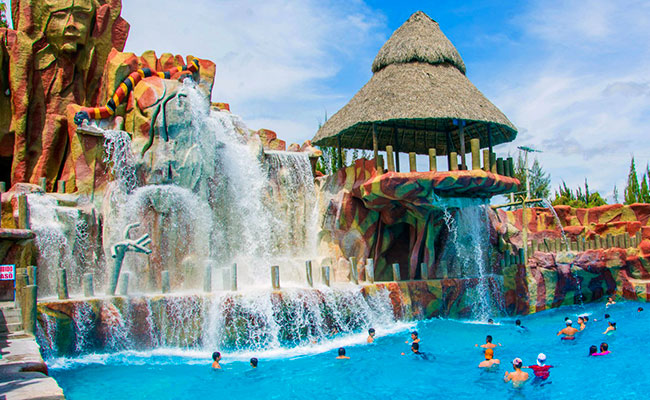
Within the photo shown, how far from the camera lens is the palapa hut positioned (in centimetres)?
1538

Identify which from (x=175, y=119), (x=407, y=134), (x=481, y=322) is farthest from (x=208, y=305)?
(x=407, y=134)

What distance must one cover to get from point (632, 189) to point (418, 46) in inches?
1036

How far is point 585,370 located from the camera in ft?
34.6

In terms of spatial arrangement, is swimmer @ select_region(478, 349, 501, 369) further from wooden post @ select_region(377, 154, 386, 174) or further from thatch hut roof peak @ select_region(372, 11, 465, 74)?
thatch hut roof peak @ select_region(372, 11, 465, 74)

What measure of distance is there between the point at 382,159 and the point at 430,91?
8.15 feet

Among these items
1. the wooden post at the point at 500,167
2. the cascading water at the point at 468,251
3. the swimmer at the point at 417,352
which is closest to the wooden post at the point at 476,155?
the wooden post at the point at 500,167

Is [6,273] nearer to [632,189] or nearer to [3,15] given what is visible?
[3,15]

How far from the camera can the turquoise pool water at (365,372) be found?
29.9 feet

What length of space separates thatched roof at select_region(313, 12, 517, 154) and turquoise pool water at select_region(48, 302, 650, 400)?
597 centimetres

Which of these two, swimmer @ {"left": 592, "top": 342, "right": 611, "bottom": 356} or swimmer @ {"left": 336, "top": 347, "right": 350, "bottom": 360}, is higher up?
swimmer @ {"left": 336, "top": 347, "right": 350, "bottom": 360}

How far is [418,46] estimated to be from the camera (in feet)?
56.2

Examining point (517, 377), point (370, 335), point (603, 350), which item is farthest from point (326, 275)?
point (603, 350)

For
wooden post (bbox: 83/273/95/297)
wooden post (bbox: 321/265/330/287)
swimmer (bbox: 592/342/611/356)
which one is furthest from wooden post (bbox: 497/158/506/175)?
wooden post (bbox: 83/273/95/297)

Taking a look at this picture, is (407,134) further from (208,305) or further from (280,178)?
(208,305)
